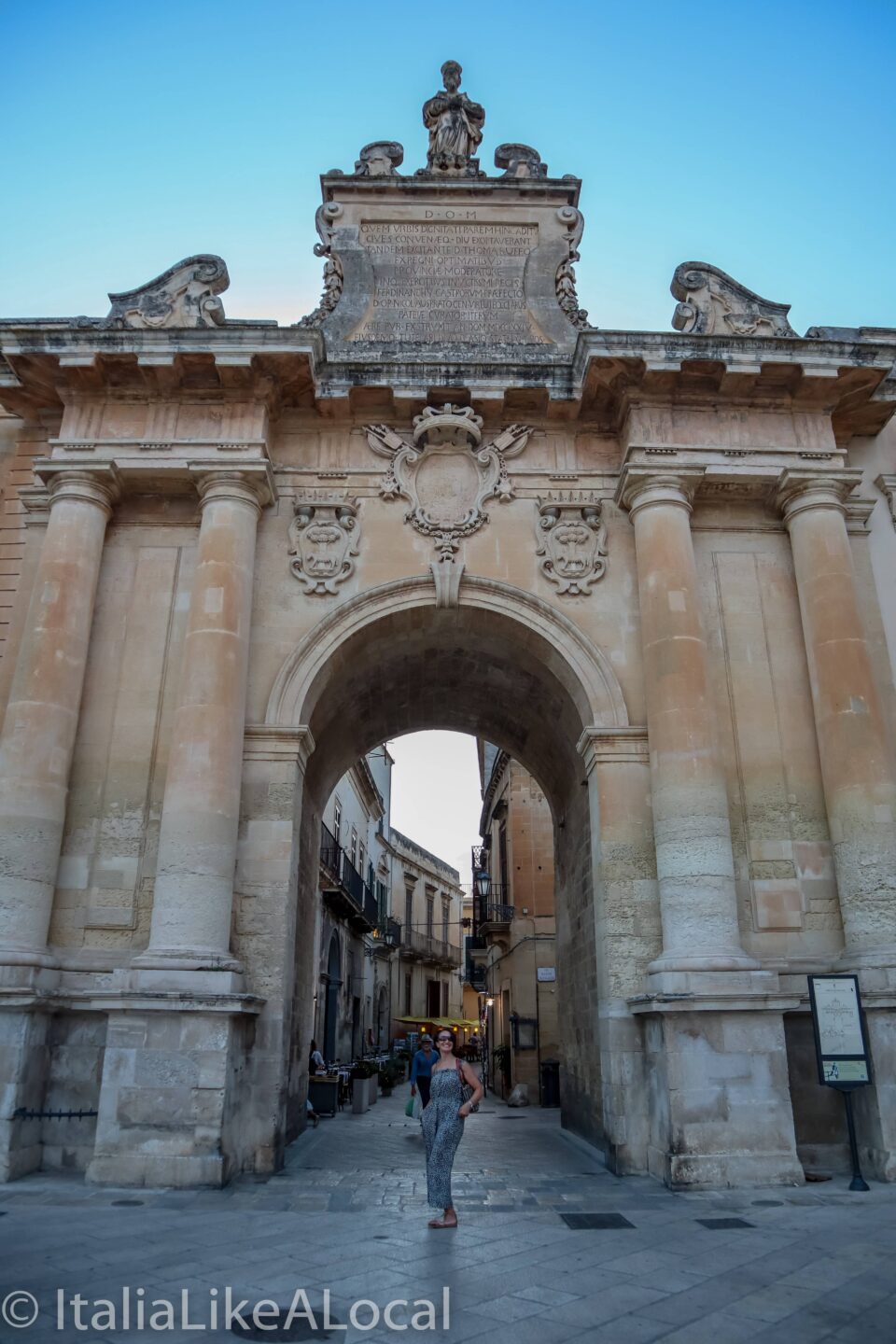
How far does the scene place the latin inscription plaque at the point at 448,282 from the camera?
39.0 feet

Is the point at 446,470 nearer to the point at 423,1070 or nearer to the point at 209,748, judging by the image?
the point at 209,748

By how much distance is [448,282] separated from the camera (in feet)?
40.0

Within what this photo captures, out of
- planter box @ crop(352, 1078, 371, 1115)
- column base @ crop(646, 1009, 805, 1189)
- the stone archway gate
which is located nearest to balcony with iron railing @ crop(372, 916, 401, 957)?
planter box @ crop(352, 1078, 371, 1115)

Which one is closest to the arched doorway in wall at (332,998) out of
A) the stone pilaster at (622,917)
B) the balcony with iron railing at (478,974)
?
the balcony with iron railing at (478,974)

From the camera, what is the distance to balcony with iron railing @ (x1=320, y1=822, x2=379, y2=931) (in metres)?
22.6

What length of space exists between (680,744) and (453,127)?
930 cm

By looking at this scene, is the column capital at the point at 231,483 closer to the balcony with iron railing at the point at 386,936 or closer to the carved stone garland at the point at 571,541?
the carved stone garland at the point at 571,541

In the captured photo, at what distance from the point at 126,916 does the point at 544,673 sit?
17.6 ft

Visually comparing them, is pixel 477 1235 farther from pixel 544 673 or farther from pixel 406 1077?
pixel 406 1077

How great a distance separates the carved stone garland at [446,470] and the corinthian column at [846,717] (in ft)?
10.7

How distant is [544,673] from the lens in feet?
37.3

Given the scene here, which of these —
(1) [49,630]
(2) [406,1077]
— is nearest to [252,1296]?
(1) [49,630]

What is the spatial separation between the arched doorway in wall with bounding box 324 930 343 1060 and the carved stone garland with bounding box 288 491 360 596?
15768 millimetres

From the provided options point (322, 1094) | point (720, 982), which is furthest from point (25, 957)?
point (322, 1094)
